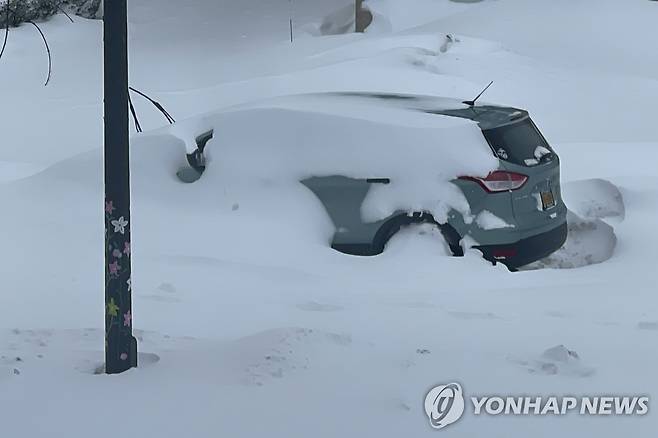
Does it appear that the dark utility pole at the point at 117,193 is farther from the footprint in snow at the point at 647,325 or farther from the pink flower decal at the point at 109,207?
the footprint in snow at the point at 647,325

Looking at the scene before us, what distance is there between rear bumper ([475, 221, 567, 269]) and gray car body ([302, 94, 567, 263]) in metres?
0.02

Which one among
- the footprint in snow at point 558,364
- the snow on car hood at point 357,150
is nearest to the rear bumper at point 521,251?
the snow on car hood at point 357,150

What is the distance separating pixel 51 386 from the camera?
4.44 meters

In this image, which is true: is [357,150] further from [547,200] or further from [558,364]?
[558,364]

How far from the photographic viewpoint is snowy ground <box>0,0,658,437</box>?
14.1 feet

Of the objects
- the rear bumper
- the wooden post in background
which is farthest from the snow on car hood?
the wooden post in background

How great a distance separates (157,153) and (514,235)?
284 cm

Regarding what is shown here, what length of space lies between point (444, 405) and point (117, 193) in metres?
1.74

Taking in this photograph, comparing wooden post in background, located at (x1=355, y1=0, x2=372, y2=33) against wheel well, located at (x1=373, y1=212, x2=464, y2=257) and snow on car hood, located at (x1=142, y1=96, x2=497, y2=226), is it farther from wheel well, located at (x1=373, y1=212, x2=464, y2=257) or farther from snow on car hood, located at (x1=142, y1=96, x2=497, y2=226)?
wheel well, located at (x1=373, y1=212, x2=464, y2=257)

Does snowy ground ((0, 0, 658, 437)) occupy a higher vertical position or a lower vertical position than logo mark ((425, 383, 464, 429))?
higher

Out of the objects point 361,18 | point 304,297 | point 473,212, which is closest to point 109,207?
point 304,297

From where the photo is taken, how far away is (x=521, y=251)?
23.3ft

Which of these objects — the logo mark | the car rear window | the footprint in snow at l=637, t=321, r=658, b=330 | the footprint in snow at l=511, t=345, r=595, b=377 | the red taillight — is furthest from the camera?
the car rear window

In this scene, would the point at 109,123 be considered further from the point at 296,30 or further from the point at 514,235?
the point at 296,30
